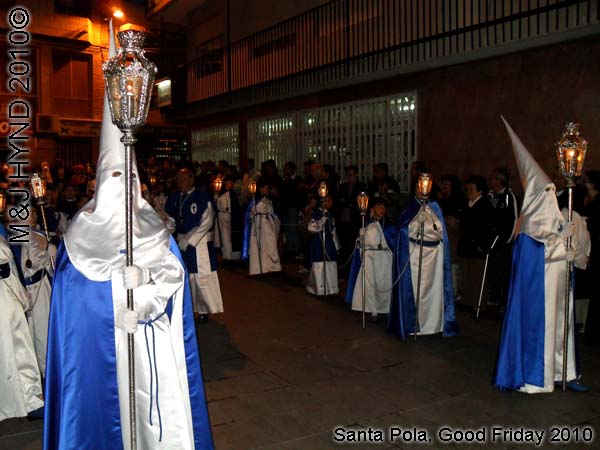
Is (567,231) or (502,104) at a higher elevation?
(502,104)

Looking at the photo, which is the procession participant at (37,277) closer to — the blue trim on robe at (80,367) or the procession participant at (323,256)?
the blue trim on robe at (80,367)

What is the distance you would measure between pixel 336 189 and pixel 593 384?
637 cm

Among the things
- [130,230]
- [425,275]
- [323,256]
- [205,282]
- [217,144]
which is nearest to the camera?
[130,230]

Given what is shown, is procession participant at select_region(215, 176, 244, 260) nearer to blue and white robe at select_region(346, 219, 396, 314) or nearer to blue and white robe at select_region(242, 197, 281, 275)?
blue and white robe at select_region(242, 197, 281, 275)

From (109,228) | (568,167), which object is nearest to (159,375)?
(109,228)

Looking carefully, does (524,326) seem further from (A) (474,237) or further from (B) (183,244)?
(B) (183,244)

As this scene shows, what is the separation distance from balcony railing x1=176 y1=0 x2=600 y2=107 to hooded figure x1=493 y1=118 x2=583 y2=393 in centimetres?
451

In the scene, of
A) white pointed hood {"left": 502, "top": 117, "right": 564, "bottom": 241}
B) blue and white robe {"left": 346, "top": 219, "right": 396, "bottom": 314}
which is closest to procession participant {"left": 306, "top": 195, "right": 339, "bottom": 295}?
blue and white robe {"left": 346, "top": 219, "right": 396, "bottom": 314}

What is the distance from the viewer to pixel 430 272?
287 inches

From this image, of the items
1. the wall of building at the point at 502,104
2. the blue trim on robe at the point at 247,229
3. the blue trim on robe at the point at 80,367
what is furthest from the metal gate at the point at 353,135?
the blue trim on robe at the point at 80,367

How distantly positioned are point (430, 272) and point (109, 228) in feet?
15.4

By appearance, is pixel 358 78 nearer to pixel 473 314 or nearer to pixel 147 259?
pixel 473 314

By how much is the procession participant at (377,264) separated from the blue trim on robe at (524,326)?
9.31 feet

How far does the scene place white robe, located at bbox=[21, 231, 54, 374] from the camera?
538 cm
